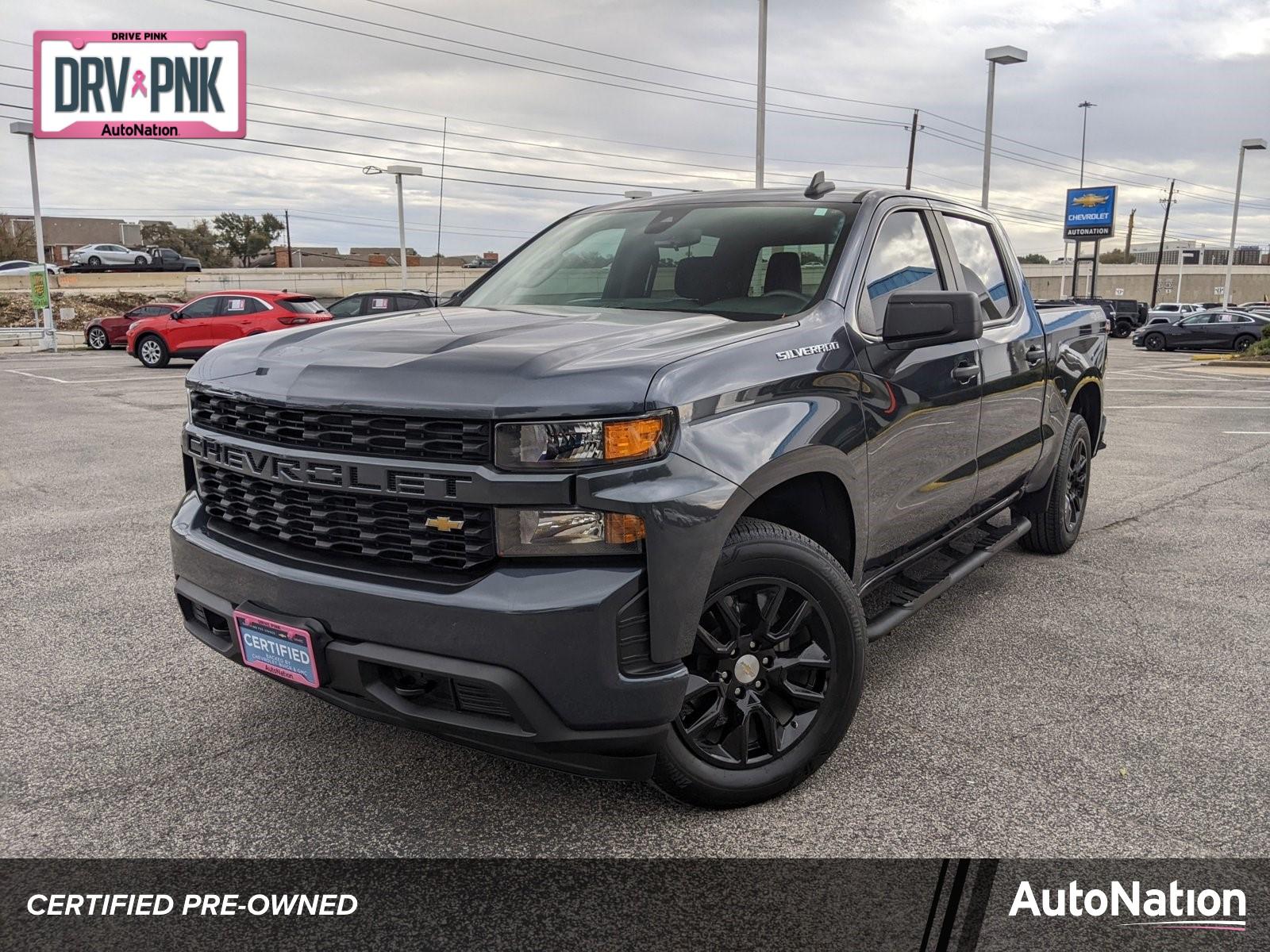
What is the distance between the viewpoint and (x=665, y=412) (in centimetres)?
257

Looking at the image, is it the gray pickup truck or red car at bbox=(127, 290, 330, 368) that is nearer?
the gray pickup truck

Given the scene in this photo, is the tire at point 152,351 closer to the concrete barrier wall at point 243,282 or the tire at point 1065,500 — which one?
the tire at point 1065,500

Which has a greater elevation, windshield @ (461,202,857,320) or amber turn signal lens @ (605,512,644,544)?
windshield @ (461,202,857,320)

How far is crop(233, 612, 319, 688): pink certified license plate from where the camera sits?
270cm

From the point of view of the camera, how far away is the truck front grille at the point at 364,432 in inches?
99.8

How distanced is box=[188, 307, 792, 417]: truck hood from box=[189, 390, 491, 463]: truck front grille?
0.12ft

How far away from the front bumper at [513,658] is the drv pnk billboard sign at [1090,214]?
70.7 metres

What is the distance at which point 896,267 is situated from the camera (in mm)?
3912

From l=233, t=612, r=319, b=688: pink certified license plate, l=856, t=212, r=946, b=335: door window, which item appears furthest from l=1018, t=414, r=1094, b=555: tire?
l=233, t=612, r=319, b=688: pink certified license plate

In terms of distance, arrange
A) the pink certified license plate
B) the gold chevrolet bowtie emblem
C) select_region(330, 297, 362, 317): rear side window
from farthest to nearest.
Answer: select_region(330, 297, 362, 317): rear side window → the pink certified license plate → the gold chevrolet bowtie emblem

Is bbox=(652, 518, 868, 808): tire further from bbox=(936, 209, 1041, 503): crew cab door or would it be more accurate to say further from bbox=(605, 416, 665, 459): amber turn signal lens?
bbox=(936, 209, 1041, 503): crew cab door

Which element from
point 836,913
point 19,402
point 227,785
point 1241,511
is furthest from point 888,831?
point 19,402

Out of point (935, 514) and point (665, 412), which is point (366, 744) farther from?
point (935, 514)

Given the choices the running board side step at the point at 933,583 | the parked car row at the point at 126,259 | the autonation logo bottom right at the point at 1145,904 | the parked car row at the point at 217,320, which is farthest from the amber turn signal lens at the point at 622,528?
the parked car row at the point at 126,259
